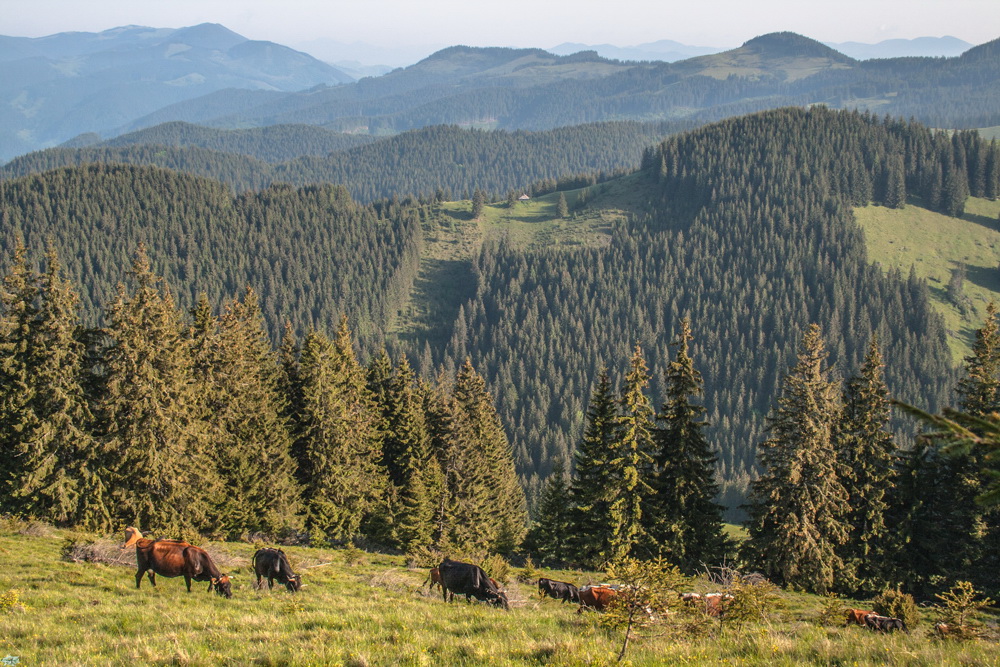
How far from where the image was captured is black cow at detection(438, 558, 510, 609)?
68.7 ft

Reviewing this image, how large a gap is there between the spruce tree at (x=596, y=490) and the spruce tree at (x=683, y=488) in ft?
9.37

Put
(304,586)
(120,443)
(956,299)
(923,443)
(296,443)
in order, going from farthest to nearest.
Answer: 1. (956,299)
2. (296,443)
3. (120,443)
4. (304,586)
5. (923,443)

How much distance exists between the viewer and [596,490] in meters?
41.6

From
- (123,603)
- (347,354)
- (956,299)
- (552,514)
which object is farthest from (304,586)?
(956,299)

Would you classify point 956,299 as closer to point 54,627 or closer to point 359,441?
point 359,441

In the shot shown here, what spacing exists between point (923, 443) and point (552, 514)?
4908 cm

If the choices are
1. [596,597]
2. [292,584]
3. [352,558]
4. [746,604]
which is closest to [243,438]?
[352,558]

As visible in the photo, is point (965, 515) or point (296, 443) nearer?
point (965, 515)

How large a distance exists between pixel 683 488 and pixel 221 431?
91.6 feet

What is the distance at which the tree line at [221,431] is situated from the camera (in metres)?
32.6

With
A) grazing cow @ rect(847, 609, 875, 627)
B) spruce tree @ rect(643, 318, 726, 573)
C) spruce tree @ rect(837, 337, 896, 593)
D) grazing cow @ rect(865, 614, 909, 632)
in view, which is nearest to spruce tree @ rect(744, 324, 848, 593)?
spruce tree @ rect(837, 337, 896, 593)

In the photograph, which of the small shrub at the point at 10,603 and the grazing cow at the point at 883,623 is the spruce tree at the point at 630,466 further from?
the small shrub at the point at 10,603

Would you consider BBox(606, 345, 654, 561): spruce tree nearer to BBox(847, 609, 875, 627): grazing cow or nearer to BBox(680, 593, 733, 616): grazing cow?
BBox(847, 609, 875, 627): grazing cow

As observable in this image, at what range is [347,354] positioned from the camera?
153 feet
